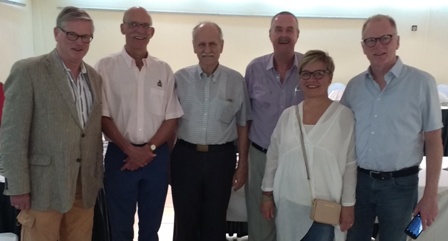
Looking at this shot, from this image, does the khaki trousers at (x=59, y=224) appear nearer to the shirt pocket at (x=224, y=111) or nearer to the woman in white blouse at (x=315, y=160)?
the shirt pocket at (x=224, y=111)

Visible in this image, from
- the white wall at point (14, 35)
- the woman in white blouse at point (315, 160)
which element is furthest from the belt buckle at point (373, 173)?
the white wall at point (14, 35)

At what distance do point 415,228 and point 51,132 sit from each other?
69.8 inches

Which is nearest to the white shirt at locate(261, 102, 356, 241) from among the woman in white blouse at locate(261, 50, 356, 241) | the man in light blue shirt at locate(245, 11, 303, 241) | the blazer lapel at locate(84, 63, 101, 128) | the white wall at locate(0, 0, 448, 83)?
the woman in white blouse at locate(261, 50, 356, 241)

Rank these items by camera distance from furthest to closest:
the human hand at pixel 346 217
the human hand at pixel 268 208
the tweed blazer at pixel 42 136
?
the human hand at pixel 268 208 → the human hand at pixel 346 217 → the tweed blazer at pixel 42 136

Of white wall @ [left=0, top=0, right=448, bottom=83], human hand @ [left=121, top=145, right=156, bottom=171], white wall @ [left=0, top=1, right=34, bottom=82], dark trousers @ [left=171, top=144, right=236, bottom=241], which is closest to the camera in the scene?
human hand @ [left=121, top=145, right=156, bottom=171]

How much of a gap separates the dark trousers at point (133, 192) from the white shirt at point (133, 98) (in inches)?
5.6

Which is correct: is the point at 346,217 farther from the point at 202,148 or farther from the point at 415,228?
the point at 202,148

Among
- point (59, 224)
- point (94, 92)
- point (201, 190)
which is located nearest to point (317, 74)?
point (201, 190)

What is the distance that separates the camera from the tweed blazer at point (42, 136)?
62.3 inches

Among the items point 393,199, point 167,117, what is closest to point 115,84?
point 167,117

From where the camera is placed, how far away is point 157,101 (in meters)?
2.09

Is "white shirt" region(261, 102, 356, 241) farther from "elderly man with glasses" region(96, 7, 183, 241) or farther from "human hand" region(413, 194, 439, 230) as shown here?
"elderly man with glasses" region(96, 7, 183, 241)

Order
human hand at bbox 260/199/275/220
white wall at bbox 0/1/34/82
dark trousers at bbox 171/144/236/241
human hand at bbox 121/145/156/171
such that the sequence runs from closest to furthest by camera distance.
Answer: human hand at bbox 260/199/275/220
human hand at bbox 121/145/156/171
dark trousers at bbox 171/144/236/241
white wall at bbox 0/1/34/82

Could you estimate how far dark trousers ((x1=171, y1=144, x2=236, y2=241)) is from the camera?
213 cm
